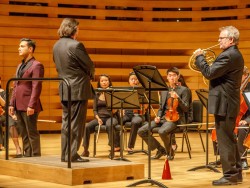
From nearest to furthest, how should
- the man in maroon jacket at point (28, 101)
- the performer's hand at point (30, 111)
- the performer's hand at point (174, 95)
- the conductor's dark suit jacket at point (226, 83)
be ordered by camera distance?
the conductor's dark suit jacket at point (226, 83) → the performer's hand at point (30, 111) → the man in maroon jacket at point (28, 101) → the performer's hand at point (174, 95)

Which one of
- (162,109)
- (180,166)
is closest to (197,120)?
(162,109)

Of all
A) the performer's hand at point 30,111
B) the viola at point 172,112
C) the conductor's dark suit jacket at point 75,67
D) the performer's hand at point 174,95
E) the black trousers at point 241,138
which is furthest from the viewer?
the viola at point 172,112

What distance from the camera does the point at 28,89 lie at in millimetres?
6430

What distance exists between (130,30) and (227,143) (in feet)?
22.6

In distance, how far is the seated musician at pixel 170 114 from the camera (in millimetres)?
7480

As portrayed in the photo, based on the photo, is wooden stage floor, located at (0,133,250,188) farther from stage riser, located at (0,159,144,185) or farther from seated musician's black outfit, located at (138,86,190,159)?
seated musician's black outfit, located at (138,86,190,159)

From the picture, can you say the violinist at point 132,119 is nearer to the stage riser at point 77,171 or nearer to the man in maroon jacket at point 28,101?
the man in maroon jacket at point 28,101

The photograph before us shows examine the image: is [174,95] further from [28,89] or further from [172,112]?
[28,89]

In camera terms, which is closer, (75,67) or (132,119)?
(75,67)

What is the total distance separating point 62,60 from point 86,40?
20.4 feet

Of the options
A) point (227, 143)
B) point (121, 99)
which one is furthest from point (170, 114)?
point (227, 143)

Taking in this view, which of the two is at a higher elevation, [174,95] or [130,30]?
[130,30]

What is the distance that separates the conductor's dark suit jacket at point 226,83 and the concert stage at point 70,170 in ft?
3.44

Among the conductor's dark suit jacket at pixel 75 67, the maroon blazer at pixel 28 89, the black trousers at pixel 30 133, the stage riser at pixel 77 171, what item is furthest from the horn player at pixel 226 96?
the black trousers at pixel 30 133
